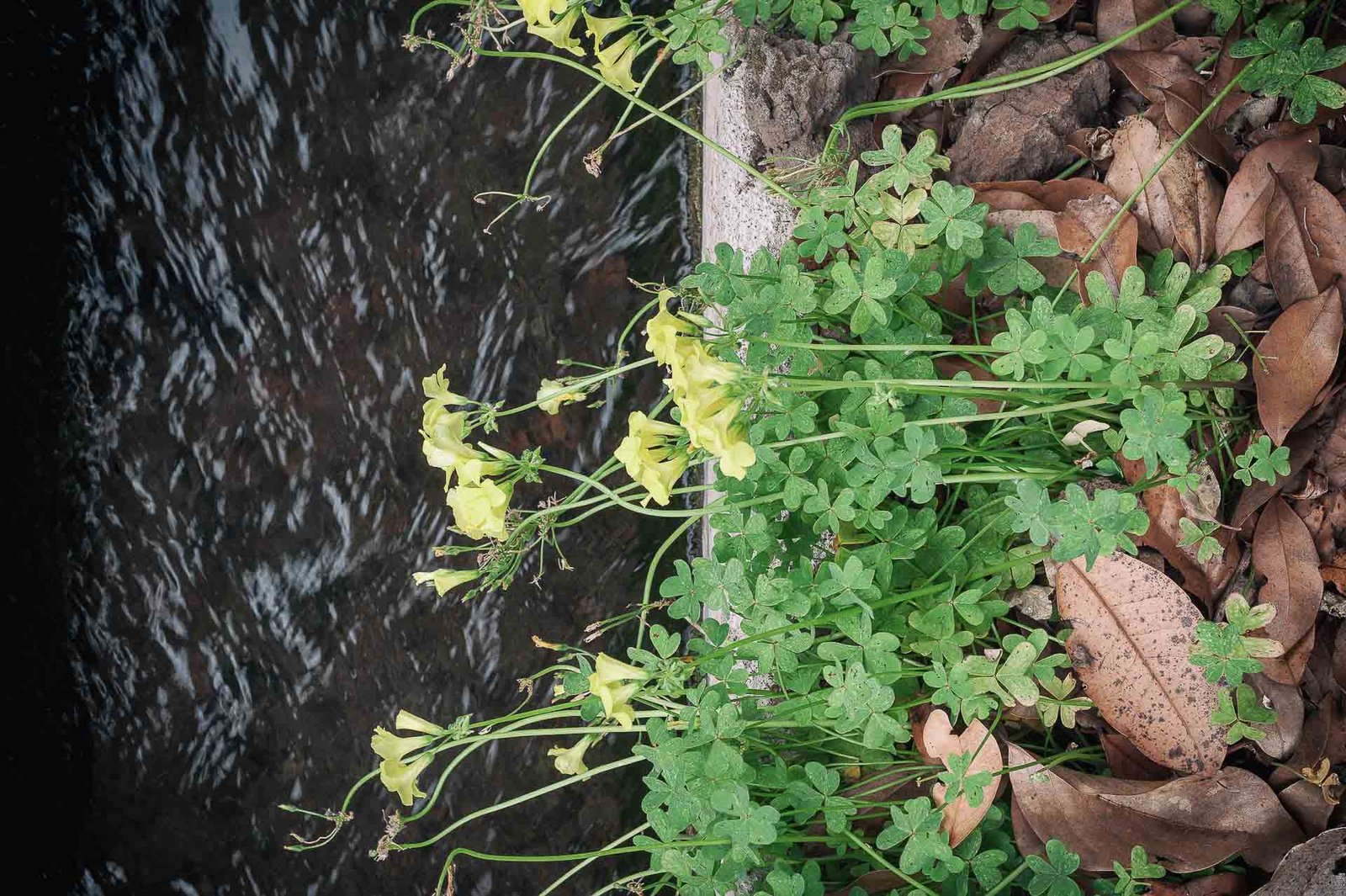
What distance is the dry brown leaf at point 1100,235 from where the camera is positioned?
162 cm

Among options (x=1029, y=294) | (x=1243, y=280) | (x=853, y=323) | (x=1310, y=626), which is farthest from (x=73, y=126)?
(x=1310, y=626)

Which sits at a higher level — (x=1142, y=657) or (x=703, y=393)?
(x=703, y=393)

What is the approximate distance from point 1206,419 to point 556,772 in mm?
1525

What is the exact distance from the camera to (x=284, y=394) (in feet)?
6.92

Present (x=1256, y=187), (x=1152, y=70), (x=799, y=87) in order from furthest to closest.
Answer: (x=799, y=87) < (x=1152, y=70) < (x=1256, y=187)

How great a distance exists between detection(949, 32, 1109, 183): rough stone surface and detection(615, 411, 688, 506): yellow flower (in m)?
0.86

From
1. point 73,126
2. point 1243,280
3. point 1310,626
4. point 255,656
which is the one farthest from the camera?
point 255,656

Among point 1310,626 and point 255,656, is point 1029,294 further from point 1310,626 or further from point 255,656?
point 255,656

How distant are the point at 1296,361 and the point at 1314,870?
28.3 inches

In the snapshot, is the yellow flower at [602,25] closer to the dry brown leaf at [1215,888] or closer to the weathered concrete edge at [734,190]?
the weathered concrete edge at [734,190]

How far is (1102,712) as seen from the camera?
5.28ft

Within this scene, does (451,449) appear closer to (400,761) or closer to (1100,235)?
(400,761)

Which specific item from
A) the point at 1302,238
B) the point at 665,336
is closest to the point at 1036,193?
the point at 1302,238

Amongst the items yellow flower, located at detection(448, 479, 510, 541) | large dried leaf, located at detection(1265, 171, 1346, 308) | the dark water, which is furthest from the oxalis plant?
the dark water
